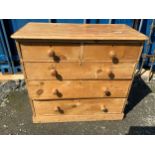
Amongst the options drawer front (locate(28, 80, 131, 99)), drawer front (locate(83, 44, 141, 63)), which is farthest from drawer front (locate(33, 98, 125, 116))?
drawer front (locate(83, 44, 141, 63))

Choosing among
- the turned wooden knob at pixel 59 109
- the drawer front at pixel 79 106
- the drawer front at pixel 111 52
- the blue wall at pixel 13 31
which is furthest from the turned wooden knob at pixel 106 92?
the blue wall at pixel 13 31

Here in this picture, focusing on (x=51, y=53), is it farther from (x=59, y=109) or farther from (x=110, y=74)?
(x=59, y=109)

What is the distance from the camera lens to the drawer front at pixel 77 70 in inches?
77.4

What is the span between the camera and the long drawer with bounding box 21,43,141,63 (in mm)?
1825

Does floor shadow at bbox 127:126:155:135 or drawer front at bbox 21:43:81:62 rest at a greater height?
drawer front at bbox 21:43:81:62

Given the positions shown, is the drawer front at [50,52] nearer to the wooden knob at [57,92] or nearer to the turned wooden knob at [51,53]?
the turned wooden knob at [51,53]

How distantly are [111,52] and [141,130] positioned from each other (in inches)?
53.2

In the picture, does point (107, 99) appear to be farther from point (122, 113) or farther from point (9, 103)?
point (9, 103)

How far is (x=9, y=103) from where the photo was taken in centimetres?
287

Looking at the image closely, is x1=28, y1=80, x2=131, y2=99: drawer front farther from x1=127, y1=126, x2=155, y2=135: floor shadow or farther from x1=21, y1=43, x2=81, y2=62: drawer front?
x1=127, y1=126, x2=155, y2=135: floor shadow

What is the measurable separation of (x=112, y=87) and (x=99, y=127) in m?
0.68

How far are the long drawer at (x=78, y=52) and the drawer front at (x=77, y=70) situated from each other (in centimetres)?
7

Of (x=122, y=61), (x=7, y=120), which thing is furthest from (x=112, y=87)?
(x=7, y=120)

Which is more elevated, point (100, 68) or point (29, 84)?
point (100, 68)
